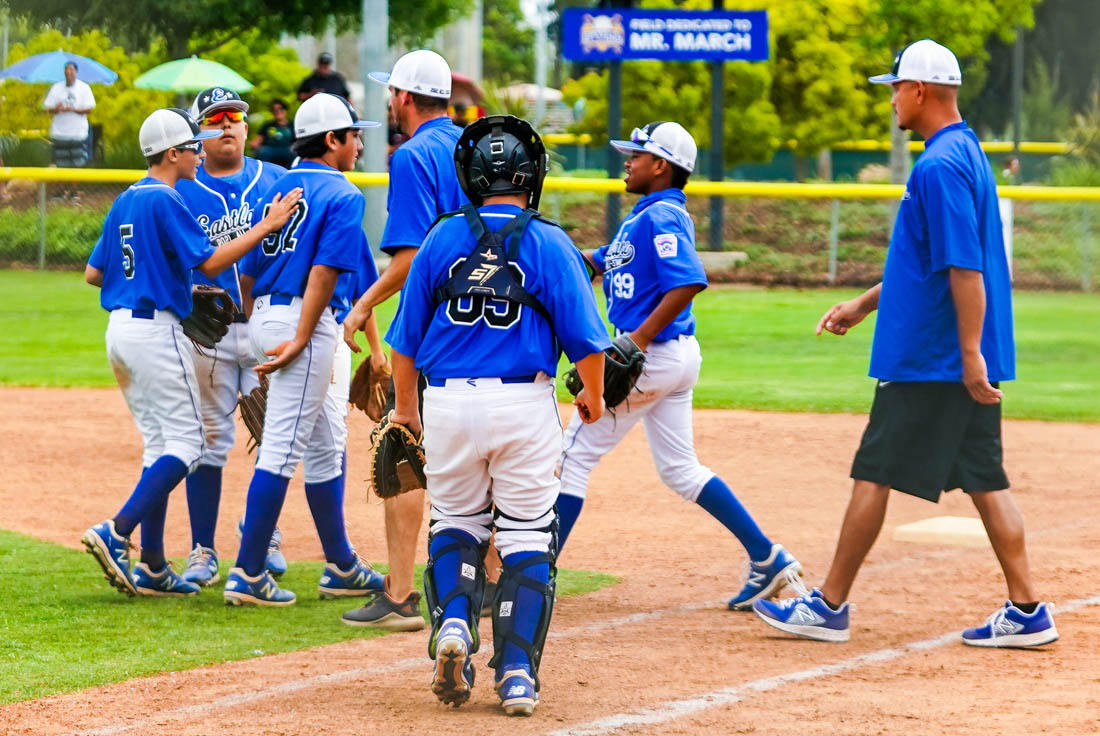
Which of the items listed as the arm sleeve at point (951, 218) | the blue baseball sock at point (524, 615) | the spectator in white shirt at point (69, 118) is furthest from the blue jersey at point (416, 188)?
the spectator in white shirt at point (69, 118)

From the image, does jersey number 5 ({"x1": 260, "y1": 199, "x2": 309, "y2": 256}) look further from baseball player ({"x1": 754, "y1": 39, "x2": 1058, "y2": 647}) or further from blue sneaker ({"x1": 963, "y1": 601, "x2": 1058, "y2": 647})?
blue sneaker ({"x1": 963, "y1": 601, "x2": 1058, "y2": 647})

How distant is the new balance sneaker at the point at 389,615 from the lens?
5.56 meters

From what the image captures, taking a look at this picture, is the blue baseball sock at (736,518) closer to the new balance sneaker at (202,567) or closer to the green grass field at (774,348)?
the new balance sneaker at (202,567)

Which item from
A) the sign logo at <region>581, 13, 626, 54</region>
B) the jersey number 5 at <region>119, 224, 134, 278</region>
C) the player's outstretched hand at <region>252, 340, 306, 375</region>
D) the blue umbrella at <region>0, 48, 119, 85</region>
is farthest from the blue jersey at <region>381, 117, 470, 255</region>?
the blue umbrella at <region>0, 48, 119, 85</region>

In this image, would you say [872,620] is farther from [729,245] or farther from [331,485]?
[729,245]

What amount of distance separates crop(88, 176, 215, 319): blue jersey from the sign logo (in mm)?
14705

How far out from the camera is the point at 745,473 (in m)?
8.84

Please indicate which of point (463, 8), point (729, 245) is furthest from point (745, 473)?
point (463, 8)

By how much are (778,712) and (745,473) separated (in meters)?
4.44

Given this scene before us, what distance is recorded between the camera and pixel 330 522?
608cm

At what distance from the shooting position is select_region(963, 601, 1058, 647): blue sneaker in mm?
5195

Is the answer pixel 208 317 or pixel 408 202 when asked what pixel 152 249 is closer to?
pixel 208 317

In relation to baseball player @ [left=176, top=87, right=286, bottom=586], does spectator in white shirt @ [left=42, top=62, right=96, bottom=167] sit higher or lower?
higher

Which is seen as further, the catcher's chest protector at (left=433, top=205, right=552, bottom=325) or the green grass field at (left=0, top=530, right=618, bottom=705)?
the green grass field at (left=0, top=530, right=618, bottom=705)
